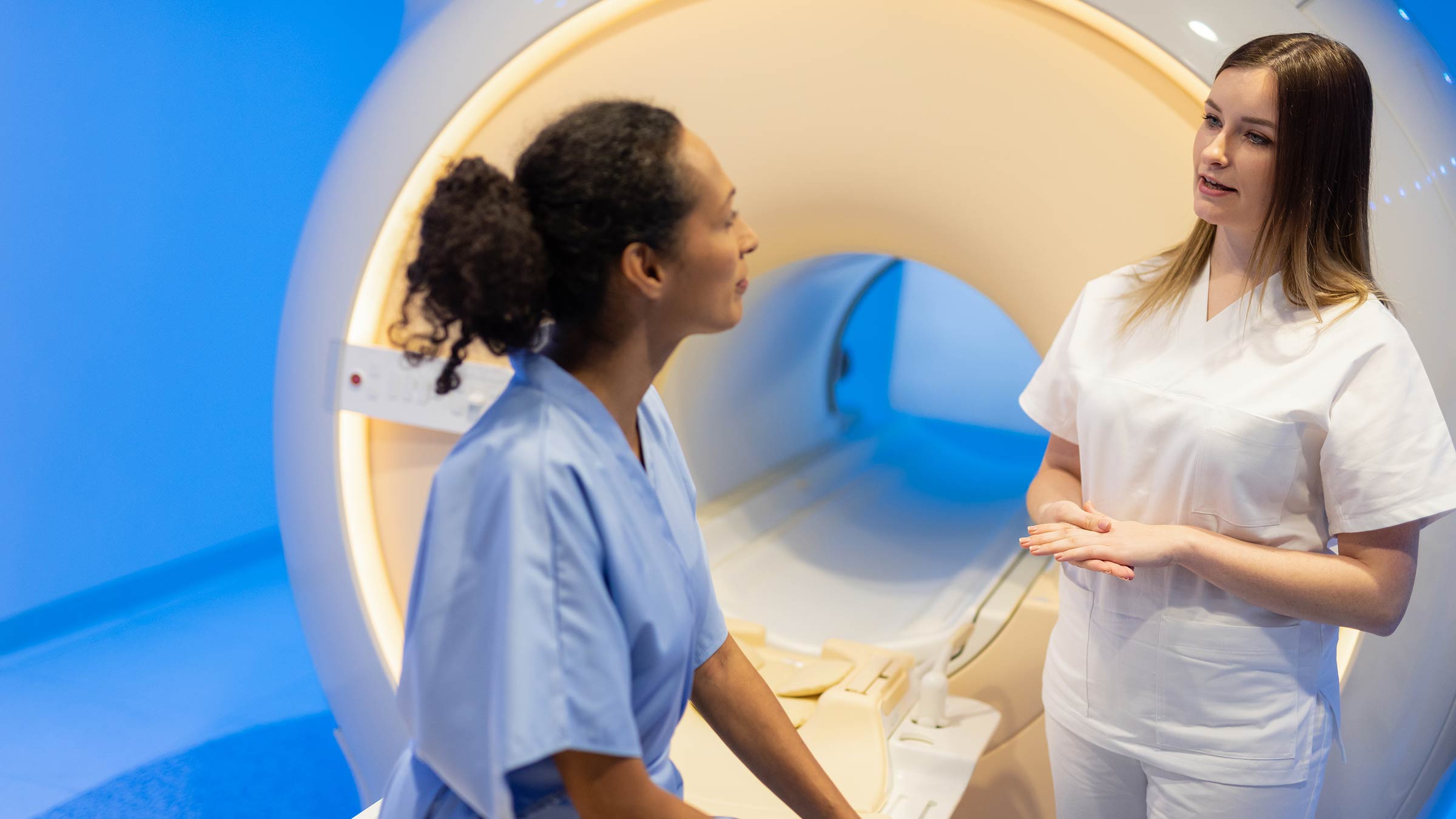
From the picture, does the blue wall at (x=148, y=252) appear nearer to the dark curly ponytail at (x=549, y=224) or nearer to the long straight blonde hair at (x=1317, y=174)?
the dark curly ponytail at (x=549, y=224)

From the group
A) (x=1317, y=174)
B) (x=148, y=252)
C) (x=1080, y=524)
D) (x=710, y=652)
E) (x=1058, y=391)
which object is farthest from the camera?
(x=148, y=252)

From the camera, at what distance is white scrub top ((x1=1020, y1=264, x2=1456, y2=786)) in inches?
41.7

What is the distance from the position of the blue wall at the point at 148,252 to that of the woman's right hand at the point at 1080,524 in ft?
9.46

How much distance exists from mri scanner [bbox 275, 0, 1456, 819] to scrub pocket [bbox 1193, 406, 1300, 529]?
1.40 feet

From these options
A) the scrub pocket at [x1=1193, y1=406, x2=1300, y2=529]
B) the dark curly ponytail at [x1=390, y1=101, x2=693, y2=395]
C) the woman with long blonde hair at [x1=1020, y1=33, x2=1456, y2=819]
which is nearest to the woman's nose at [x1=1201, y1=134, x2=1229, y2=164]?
the woman with long blonde hair at [x1=1020, y1=33, x2=1456, y2=819]

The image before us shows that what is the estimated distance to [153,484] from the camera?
3.42 meters

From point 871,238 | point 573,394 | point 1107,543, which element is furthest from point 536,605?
point 871,238

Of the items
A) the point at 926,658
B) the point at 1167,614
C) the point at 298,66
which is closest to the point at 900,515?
the point at 926,658

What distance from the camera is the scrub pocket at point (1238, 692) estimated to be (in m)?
1.14

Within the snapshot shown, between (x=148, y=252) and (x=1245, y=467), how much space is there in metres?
3.15

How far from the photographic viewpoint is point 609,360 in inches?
32.6

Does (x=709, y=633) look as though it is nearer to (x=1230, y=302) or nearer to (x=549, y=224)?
(x=549, y=224)

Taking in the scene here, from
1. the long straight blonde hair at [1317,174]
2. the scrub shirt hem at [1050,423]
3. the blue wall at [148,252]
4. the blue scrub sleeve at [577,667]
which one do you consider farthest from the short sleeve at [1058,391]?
the blue wall at [148,252]

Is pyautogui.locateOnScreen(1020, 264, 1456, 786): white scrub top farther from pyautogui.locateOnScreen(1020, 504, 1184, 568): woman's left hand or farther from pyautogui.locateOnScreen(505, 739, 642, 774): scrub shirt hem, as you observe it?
pyautogui.locateOnScreen(505, 739, 642, 774): scrub shirt hem
